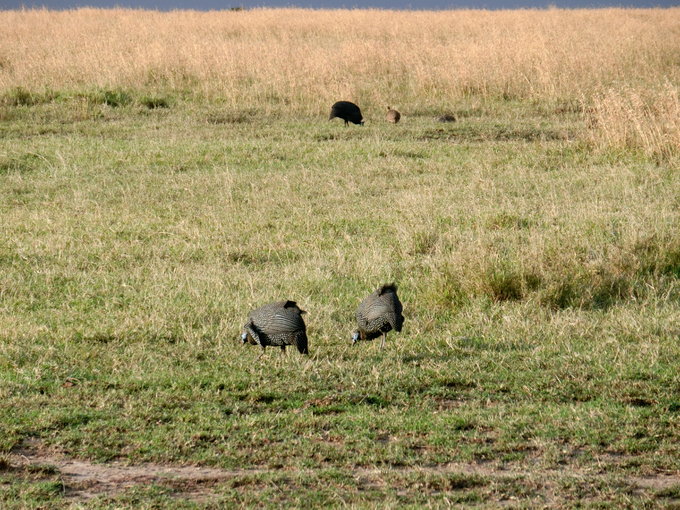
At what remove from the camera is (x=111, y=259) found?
796cm

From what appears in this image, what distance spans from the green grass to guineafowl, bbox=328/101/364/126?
185 centimetres

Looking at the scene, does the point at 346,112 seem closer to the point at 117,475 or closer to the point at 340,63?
the point at 340,63

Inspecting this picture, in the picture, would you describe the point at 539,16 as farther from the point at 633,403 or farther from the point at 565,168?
the point at 633,403

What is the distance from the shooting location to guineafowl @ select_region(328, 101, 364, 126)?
1434 centimetres

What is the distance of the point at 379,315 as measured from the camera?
5.74 metres

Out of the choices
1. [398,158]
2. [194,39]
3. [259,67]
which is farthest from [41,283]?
[194,39]

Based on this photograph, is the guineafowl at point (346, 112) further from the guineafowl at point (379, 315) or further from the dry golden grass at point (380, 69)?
the guineafowl at point (379, 315)

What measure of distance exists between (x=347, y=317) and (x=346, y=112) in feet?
26.8

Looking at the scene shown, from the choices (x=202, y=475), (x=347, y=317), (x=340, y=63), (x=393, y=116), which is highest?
(x=340, y=63)

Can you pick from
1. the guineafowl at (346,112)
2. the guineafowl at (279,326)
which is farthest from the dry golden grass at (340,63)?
the guineafowl at (279,326)

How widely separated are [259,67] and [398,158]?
684 centimetres

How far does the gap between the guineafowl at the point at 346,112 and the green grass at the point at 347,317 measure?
1.85m

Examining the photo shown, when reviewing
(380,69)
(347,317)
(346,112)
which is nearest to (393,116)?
(346,112)

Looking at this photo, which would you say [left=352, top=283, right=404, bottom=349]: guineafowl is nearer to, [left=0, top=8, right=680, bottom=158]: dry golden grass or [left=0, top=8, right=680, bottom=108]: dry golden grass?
[left=0, top=8, right=680, bottom=158]: dry golden grass
